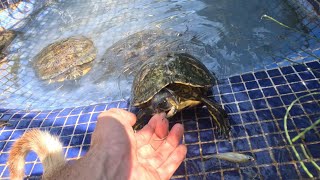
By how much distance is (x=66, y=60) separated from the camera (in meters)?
5.95

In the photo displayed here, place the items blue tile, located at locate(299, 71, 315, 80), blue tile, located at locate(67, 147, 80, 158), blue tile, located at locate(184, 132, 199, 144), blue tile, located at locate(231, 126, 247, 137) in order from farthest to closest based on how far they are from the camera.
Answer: blue tile, located at locate(299, 71, 315, 80)
blue tile, located at locate(67, 147, 80, 158)
blue tile, located at locate(184, 132, 199, 144)
blue tile, located at locate(231, 126, 247, 137)

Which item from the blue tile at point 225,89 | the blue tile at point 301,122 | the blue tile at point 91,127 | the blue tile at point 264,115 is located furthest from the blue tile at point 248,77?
the blue tile at point 91,127

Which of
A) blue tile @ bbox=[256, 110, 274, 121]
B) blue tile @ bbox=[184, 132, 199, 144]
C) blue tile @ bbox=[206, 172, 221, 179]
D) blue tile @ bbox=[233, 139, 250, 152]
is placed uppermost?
blue tile @ bbox=[256, 110, 274, 121]

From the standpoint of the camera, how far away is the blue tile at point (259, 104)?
340 centimetres

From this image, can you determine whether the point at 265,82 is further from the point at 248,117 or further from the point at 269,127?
the point at 269,127

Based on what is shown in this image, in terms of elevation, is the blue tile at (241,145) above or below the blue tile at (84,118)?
above

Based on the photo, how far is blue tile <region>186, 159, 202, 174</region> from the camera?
2.92 m

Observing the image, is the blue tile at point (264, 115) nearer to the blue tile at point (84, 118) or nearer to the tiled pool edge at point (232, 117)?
the tiled pool edge at point (232, 117)

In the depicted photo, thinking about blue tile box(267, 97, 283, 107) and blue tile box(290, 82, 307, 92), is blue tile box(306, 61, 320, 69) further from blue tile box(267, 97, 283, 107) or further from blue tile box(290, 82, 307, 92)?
blue tile box(267, 97, 283, 107)

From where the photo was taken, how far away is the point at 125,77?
5.16 metres

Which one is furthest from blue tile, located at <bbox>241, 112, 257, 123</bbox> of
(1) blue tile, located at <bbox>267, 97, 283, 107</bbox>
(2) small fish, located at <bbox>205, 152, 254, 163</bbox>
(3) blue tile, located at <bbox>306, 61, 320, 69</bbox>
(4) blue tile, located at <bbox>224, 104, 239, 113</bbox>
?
(3) blue tile, located at <bbox>306, 61, 320, 69</bbox>

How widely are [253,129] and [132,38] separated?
12.1 ft

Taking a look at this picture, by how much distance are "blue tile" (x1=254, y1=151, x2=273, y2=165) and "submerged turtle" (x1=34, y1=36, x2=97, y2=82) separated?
12.3ft

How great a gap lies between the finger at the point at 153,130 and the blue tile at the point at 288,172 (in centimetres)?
109
